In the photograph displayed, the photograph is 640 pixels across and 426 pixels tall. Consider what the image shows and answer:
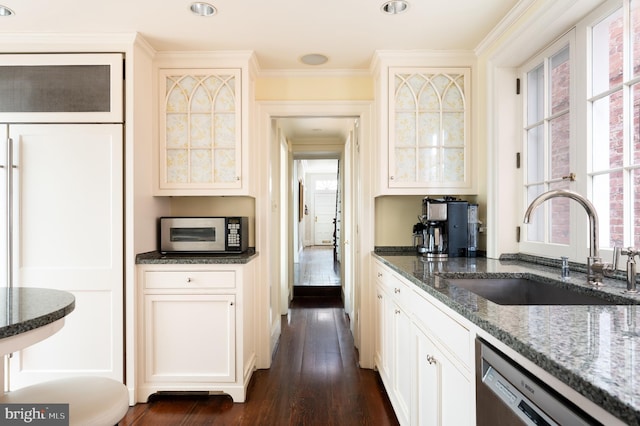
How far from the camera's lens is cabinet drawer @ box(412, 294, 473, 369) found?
1139 millimetres

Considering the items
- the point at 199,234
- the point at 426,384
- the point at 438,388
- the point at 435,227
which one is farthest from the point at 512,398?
the point at 199,234

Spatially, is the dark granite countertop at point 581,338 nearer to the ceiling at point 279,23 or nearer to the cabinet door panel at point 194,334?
the cabinet door panel at point 194,334

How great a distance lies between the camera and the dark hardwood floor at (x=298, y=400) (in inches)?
84.6

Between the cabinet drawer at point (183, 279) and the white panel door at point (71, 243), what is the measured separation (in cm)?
18

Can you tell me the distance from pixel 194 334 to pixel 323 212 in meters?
9.70

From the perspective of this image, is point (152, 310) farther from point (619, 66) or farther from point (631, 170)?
point (619, 66)

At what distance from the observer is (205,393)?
2.41 m

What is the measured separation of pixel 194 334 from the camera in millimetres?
2355

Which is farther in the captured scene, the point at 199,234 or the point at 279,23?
the point at 199,234

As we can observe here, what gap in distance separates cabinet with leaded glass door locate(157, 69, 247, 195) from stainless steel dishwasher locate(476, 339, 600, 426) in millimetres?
1977

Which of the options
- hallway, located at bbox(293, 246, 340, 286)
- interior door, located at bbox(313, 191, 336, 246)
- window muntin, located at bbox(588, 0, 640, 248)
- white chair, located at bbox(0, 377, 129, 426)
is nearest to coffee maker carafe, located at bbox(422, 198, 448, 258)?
window muntin, located at bbox(588, 0, 640, 248)

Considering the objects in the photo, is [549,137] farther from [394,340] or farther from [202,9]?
[202,9]

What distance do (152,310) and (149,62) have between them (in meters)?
1.67

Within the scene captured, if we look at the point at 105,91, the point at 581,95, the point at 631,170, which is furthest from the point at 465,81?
the point at 105,91
